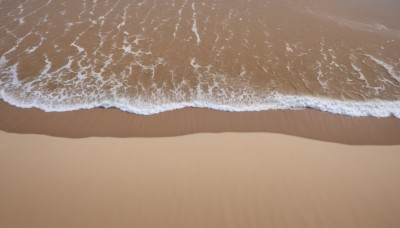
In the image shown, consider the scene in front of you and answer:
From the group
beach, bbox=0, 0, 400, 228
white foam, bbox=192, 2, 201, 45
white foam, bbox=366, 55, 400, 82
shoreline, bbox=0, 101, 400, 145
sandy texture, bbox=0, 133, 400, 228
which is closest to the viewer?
sandy texture, bbox=0, 133, 400, 228

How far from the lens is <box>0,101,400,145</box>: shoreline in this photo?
6.86m

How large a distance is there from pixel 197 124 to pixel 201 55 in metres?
3.48

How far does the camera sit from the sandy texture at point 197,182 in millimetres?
5160

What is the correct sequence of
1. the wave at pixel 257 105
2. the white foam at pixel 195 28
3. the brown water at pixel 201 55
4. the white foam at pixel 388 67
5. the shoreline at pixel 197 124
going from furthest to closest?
1. the white foam at pixel 195 28
2. the white foam at pixel 388 67
3. the brown water at pixel 201 55
4. the wave at pixel 257 105
5. the shoreline at pixel 197 124

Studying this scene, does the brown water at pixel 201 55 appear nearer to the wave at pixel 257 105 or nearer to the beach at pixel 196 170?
the wave at pixel 257 105

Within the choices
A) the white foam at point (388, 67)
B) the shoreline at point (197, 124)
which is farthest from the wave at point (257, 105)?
the white foam at point (388, 67)

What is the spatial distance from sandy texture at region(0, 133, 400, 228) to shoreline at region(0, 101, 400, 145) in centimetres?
27

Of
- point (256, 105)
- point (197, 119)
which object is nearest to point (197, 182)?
point (197, 119)

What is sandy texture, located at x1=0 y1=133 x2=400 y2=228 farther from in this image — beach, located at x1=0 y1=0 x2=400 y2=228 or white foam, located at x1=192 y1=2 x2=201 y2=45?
white foam, located at x1=192 y1=2 x2=201 y2=45

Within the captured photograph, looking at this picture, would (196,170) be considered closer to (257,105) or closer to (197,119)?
(197,119)

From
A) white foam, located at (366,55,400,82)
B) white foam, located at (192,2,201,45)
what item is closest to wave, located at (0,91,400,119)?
white foam, located at (366,55,400,82)

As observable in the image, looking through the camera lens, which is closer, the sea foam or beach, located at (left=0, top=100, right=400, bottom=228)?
beach, located at (left=0, top=100, right=400, bottom=228)

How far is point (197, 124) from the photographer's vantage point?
281 inches

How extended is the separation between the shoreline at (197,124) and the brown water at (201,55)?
0.29 m
